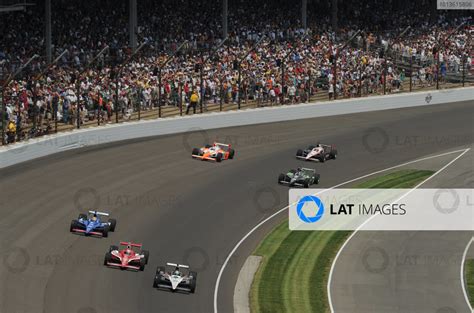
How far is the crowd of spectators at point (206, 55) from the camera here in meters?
55.4

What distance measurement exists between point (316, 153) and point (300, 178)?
461 centimetres

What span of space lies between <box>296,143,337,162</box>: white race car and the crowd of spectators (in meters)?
6.82

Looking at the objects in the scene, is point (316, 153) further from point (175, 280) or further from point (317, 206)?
point (175, 280)

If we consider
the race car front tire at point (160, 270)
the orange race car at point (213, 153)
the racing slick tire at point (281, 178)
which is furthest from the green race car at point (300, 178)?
the race car front tire at point (160, 270)

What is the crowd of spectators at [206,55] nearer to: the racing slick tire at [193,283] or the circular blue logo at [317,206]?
the circular blue logo at [317,206]

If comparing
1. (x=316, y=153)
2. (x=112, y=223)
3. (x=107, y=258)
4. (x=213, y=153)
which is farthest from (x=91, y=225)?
(x=316, y=153)

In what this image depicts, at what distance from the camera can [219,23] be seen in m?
68.9

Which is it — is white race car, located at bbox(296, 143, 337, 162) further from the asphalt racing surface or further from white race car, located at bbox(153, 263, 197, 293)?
white race car, located at bbox(153, 263, 197, 293)

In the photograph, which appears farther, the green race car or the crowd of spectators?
the crowd of spectators

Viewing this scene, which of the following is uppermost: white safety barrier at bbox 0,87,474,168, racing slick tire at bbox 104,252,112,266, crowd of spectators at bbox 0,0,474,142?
crowd of spectators at bbox 0,0,474,142

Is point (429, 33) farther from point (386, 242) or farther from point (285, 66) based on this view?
point (386, 242)

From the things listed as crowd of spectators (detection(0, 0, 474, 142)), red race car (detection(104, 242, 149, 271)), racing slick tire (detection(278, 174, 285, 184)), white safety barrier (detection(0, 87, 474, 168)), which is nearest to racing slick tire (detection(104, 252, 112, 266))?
red race car (detection(104, 242, 149, 271))

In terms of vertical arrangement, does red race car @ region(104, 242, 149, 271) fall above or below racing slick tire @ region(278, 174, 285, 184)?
below

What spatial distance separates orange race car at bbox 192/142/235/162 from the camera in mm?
53000
